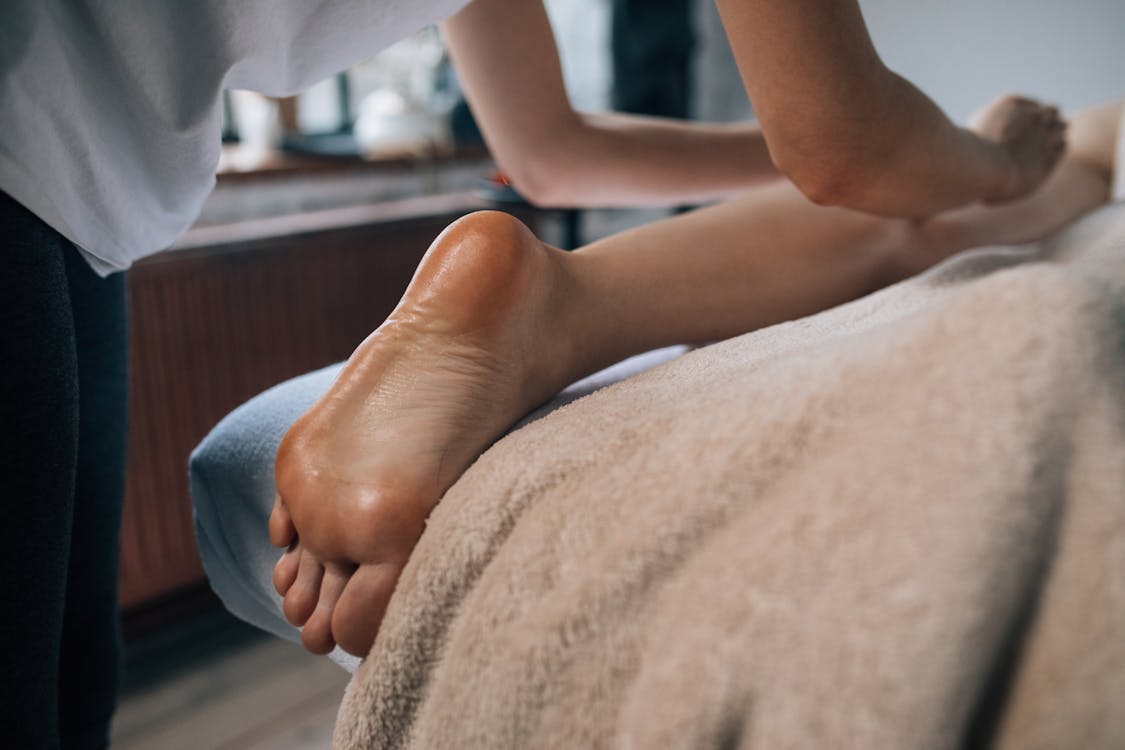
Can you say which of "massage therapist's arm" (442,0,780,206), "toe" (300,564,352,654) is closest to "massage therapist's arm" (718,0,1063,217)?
"massage therapist's arm" (442,0,780,206)

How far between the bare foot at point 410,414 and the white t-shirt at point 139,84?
181 millimetres

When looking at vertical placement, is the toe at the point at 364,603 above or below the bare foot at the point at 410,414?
below

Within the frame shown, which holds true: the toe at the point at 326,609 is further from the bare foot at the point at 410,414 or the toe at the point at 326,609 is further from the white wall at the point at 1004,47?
the white wall at the point at 1004,47

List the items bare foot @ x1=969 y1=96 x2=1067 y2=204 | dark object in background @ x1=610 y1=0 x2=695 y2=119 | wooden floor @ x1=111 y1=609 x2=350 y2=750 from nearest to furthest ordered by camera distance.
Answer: bare foot @ x1=969 y1=96 x2=1067 y2=204 < wooden floor @ x1=111 y1=609 x2=350 y2=750 < dark object in background @ x1=610 y1=0 x2=695 y2=119

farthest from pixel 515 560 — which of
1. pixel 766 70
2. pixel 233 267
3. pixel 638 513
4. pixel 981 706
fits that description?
pixel 233 267

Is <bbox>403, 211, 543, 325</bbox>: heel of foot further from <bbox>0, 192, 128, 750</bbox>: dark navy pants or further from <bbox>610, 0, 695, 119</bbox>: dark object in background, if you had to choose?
<bbox>610, 0, 695, 119</bbox>: dark object in background

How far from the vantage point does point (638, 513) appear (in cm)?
36

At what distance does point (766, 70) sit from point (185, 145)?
14.9 inches

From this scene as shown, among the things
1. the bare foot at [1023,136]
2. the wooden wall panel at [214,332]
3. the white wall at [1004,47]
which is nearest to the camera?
the bare foot at [1023,136]

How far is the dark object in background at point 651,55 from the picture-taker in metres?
1.86

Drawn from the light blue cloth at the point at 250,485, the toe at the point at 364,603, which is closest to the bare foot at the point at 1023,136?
the light blue cloth at the point at 250,485

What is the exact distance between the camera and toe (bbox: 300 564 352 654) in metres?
0.45

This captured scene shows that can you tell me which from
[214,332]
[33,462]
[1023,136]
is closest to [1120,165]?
[1023,136]

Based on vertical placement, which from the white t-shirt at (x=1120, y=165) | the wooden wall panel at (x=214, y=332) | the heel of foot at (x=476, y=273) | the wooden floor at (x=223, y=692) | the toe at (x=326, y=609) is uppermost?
the heel of foot at (x=476, y=273)
